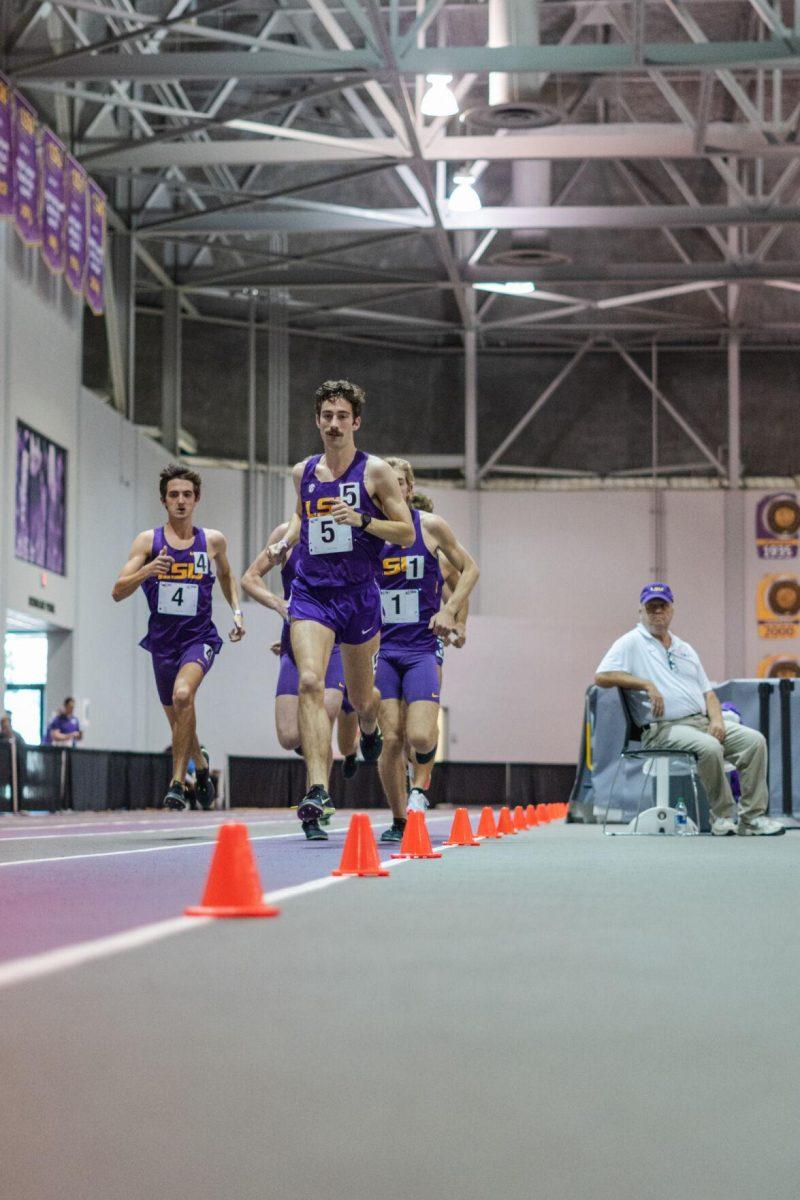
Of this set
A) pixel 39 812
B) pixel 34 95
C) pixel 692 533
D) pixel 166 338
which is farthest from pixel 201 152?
pixel 692 533

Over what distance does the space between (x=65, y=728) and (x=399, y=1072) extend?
24.7 metres

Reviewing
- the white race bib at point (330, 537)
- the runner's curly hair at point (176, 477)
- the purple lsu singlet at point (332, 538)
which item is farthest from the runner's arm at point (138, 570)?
the white race bib at point (330, 537)

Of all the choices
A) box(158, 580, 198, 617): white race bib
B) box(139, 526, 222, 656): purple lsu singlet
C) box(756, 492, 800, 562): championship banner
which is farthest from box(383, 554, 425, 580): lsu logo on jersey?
box(756, 492, 800, 562): championship banner

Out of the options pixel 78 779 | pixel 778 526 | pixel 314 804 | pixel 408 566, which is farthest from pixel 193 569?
pixel 778 526

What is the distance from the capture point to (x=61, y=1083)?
7.61 ft

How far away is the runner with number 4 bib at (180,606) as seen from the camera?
11.3 metres

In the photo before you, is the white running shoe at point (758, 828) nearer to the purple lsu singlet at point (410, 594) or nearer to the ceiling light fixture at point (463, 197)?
the purple lsu singlet at point (410, 594)

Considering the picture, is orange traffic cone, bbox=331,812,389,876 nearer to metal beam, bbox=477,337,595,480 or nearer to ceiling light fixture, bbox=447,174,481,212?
ceiling light fixture, bbox=447,174,481,212

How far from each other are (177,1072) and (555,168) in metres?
33.3

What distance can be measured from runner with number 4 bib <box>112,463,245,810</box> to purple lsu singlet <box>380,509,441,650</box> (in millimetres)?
1047

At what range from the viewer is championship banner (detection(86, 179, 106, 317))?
1074 inches

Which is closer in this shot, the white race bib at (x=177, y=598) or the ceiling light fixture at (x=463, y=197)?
the white race bib at (x=177, y=598)

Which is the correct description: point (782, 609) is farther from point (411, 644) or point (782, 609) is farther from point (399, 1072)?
point (399, 1072)

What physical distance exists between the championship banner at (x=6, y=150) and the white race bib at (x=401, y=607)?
44.5ft
